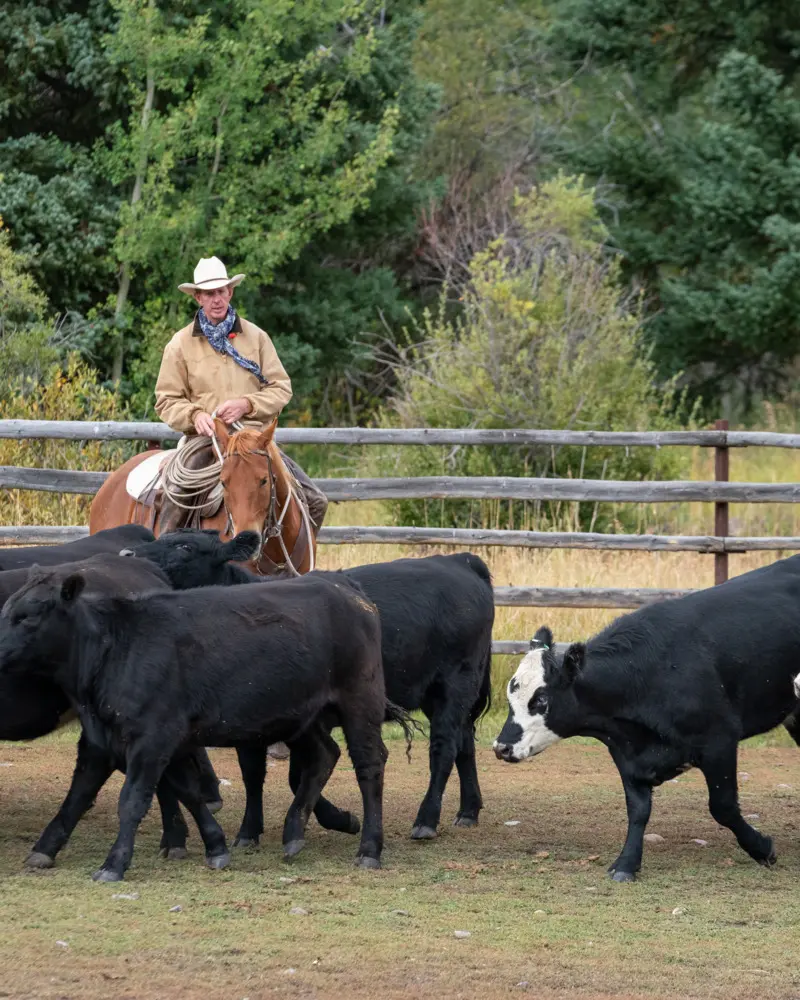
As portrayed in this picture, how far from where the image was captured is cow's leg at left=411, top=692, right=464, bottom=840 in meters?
7.79

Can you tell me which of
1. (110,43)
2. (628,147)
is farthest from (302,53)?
(628,147)

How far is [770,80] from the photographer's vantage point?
24.1 metres

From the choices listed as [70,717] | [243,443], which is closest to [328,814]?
[70,717]

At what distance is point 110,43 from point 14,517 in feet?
36.7

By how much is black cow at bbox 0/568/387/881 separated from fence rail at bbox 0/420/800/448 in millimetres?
4406

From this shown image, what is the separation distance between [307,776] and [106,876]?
1114 mm

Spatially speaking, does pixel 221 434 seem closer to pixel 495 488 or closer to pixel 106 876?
pixel 495 488

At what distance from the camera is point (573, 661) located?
7.25 metres

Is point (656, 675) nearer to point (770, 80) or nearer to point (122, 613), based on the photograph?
point (122, 613)

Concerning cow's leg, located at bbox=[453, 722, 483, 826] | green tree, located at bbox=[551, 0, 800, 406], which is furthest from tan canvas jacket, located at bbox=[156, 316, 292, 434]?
green tree, located at bbox=[551, 0, 800, 406]

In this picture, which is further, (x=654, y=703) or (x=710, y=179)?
(x=710, y=179)

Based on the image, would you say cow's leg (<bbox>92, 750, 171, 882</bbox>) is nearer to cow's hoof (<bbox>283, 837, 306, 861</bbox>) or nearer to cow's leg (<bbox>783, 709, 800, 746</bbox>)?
cow's hoof (<bbox>283, 837, 306, 861</bbox>)

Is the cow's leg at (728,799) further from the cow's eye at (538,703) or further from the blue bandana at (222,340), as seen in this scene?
the blue bandana at (222,340)

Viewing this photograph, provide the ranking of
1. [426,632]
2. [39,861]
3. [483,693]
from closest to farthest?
[39,861], [426,632], [483,693]
